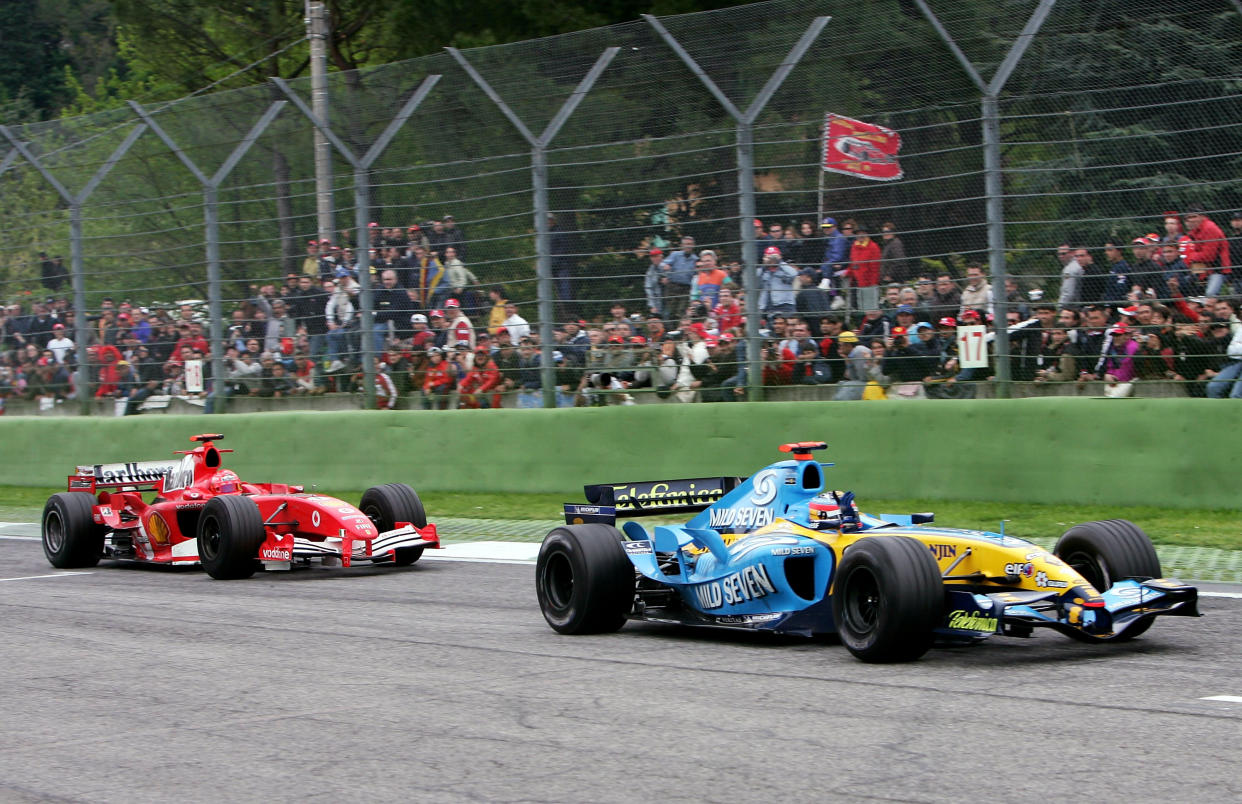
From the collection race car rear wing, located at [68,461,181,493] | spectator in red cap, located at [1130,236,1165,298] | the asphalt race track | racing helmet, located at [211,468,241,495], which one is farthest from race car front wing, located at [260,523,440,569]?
spectator in red cap, located at [1130,236,1165,298]

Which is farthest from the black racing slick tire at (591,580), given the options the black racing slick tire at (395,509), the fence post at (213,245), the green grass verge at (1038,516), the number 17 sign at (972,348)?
the fence post at (213,245)

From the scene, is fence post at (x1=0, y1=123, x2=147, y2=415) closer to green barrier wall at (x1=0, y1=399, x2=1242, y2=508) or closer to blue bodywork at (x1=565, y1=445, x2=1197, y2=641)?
green barrier wall at (x1=0, y1=399, x2=1242, y2=508)

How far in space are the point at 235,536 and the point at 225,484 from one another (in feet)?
4.09

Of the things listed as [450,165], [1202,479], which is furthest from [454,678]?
[450,165]

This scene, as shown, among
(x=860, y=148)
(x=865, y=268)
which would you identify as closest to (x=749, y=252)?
(x=865, y=268)

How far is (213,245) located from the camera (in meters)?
18.5

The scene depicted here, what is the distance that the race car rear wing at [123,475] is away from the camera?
1339 centimetres

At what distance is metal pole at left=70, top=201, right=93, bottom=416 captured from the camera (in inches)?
784

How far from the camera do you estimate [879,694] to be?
21.0 feet

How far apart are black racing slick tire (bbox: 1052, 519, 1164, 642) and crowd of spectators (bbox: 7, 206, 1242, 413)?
4.59 metres

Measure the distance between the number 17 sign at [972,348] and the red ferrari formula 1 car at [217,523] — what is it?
4.72 metres

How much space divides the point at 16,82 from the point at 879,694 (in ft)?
206

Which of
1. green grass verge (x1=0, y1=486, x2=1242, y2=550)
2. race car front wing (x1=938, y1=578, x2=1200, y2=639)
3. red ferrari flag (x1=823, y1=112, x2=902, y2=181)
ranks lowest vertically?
green grass verge (x1=0, y1=486, x2=1242, y2=550)

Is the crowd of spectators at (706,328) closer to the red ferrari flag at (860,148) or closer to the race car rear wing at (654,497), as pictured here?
the red ferrari flag at (860,148)
